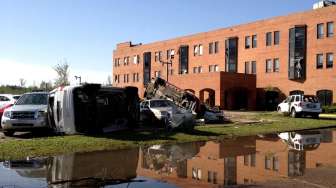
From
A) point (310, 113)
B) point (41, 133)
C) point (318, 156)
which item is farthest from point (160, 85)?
point (318, 156)

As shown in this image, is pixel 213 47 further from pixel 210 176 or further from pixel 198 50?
pixel 210 176

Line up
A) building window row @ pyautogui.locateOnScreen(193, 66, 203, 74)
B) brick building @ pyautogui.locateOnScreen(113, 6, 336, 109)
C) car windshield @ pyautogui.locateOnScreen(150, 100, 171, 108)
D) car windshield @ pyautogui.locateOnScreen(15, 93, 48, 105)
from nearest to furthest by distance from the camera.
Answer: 1. car windshield @ pyautogui.locateOnScreen(15, 93, 48, 105)
2. car windshield @ pyautogui.locateOnScreen(150, 100, 171, 108)
3. brick building @ pyautogui.locateOnScreen(113, 6, 336, 109)
4. building window row @ pyautogui.locateOnScreen(193, 66, 203, 74)

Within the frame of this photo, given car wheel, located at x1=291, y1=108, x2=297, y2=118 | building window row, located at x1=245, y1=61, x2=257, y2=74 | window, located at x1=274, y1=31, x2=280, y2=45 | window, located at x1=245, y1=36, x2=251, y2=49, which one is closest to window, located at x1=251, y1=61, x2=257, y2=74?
building window row, located at x1=245, y1=61, x2=257, y2=74

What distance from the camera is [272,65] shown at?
176 ft

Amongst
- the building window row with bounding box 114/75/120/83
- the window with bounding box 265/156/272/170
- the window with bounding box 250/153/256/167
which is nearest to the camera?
the window with bounding box 265/156/272/170

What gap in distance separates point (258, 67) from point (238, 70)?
374cm

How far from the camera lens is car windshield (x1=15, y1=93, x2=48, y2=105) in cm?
2000

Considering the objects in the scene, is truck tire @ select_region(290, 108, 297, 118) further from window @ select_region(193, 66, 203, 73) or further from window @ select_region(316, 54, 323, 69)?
window @ select_region(193, 66, 203, 73)

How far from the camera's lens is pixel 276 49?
5281cm

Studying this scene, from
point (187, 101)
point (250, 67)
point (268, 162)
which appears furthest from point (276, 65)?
point (268, 162)

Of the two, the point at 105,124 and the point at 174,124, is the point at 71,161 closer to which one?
the point at 105,124

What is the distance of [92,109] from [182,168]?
662 cm

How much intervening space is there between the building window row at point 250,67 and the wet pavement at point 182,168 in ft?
133

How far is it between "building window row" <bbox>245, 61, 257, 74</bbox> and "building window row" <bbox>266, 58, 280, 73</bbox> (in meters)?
2.16
